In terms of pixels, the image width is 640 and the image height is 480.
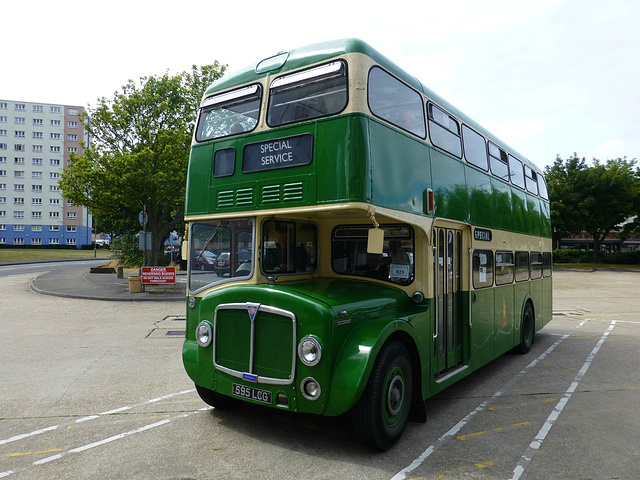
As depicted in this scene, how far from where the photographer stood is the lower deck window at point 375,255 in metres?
5.36

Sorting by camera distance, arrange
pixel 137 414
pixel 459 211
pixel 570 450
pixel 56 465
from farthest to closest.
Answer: pixel 459 211 < pixel 137 414 < pixel 570 450 < pixel 56 465

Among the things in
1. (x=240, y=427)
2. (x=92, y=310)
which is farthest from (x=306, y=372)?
(x=92, y=310)

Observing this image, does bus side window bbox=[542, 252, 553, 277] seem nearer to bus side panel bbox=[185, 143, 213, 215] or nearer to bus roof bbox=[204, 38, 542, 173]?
bus roof bbox=[204, 38, 542, 173]

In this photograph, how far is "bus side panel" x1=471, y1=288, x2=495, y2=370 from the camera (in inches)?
256

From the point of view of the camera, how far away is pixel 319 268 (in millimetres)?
5641

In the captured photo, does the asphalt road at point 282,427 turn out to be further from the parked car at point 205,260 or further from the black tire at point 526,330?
the parked car at point 205,260

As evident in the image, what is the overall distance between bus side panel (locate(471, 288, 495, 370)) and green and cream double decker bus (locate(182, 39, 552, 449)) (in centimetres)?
7

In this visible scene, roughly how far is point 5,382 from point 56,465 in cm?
338

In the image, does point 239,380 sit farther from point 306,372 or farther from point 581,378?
point 581,378

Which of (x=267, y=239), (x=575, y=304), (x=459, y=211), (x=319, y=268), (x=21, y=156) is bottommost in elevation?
(x=575, y=304)

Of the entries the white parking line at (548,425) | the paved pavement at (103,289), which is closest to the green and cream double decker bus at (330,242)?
the white parking line at (548,425)

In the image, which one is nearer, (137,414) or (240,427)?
(240,427)

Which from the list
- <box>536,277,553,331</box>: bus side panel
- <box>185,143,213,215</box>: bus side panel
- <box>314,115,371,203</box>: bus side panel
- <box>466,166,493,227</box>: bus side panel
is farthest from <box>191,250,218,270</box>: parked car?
<box>536,277,553,331</box>: bus side panel

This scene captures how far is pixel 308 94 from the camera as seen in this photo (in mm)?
4637
